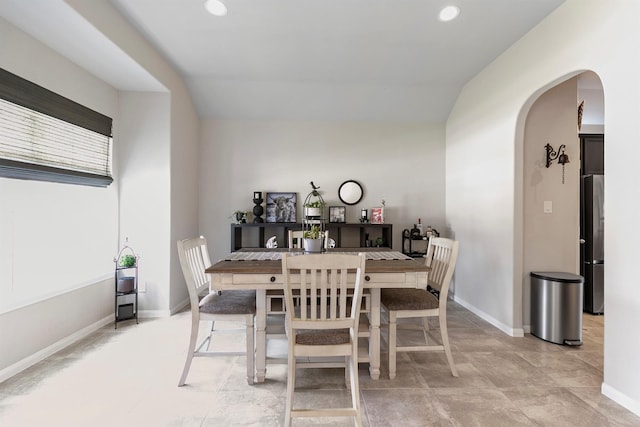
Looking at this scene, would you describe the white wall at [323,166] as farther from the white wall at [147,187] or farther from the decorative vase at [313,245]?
the decorative vase at [313,245]

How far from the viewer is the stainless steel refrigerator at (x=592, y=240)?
358 cm

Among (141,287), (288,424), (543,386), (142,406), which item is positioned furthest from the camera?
(141,287)

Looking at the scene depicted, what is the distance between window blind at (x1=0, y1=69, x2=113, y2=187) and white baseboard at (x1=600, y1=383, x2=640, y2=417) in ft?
13.9

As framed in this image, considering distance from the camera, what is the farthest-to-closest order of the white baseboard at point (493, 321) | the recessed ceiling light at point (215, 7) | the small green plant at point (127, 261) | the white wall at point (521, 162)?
the small green plant at point (127, 261) < the white baseboard at point (493, 321) < the recessed ceiling light at point (215, 7) < the white wall at point (521, 162)

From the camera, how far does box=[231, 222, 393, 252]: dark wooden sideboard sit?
14.5 feet

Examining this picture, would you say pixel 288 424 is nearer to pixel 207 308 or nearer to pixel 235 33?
pixel 207 308

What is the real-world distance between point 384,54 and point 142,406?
3556mm

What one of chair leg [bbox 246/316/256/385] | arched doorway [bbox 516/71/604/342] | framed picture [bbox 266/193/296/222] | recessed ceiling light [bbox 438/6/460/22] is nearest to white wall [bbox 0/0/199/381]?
framed picture [bbox 266/193/296/222]

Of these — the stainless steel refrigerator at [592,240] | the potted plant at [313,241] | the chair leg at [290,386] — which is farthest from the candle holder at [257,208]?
the stainless steel refrigerator at [592,240]

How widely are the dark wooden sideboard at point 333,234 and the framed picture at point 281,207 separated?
0.13 m

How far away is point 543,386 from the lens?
2.15 metres

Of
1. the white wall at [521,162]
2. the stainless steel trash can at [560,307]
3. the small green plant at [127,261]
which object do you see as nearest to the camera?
the white wall at [521,162]

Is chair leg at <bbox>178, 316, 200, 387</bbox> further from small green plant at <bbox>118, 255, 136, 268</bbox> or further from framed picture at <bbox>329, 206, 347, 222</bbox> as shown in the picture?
framed picture at <bbox>329, 206, 347, 222</bbox>

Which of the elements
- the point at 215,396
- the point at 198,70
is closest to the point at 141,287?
the point at 215,396
